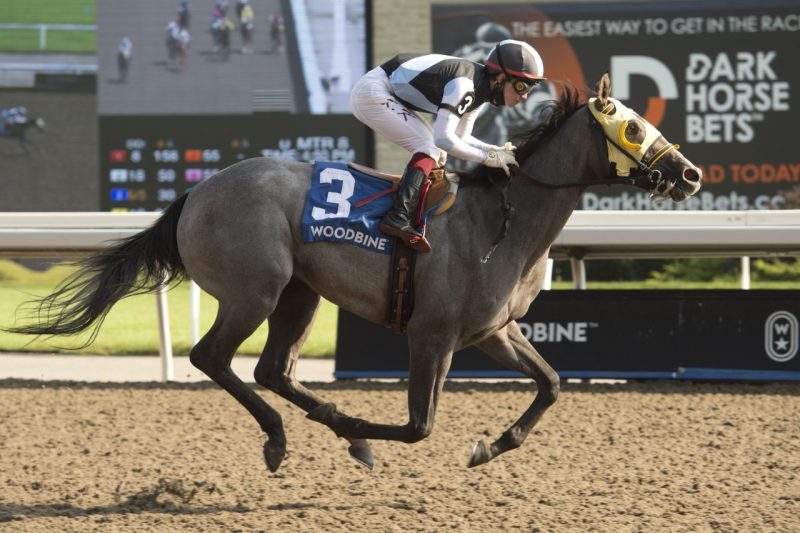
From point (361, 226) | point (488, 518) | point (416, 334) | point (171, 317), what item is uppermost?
point (361, 226)

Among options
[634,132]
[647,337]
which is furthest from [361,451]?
[647,337]

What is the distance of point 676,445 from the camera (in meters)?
5.81

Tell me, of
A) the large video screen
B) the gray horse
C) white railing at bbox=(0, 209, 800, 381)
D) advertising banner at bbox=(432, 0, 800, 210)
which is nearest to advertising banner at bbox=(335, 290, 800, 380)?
white railing at bbox=(0, 209, 800, 381)

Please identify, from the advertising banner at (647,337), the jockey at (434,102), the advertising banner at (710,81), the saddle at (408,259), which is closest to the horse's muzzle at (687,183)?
the jockey at (434,102)

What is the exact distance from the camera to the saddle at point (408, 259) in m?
4.60

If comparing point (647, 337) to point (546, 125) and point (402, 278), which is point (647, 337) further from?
point (402, 278)

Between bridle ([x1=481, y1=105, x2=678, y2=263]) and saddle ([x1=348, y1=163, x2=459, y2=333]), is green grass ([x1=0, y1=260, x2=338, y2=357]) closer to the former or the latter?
saddle ([x1=348, y1=163, x2=459, y2=333])

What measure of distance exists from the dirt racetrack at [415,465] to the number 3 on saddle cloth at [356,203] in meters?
1.08

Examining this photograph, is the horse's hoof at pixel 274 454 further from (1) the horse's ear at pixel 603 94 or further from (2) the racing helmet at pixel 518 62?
(1) the horse's ear at pixel 603 94

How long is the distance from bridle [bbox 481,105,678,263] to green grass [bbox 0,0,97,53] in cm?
883

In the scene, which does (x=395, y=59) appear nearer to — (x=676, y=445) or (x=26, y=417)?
(x=676, y=445)

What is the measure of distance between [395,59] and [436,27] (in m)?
7.83

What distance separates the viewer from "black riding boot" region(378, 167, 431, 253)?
4.54m

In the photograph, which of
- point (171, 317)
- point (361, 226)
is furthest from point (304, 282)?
point (171, 317)
